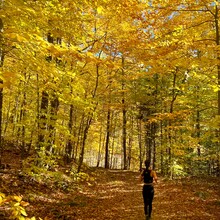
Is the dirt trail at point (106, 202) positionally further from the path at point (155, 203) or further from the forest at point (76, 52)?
the forest at point (76, 52)

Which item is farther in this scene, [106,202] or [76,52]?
[106,202]

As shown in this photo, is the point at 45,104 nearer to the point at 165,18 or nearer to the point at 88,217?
the point at 88,217

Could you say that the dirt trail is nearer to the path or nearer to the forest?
the path

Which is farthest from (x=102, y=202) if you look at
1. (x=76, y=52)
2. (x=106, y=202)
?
(x=76, y=52)

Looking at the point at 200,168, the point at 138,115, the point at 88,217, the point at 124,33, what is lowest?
the point at 88,217

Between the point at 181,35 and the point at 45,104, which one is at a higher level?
the point at 181,35

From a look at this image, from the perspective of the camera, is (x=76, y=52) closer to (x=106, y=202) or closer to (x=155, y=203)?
(x=106, y=202)

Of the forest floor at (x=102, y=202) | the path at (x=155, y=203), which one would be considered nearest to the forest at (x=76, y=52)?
the forest floor at (x=102, y=202)

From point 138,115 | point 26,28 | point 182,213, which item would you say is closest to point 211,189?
point 182,213

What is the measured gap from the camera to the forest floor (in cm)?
895

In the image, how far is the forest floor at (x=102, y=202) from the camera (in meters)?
8.95

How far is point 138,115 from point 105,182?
11334 millimetres

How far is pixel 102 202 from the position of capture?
11195mm

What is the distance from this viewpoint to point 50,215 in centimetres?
834
